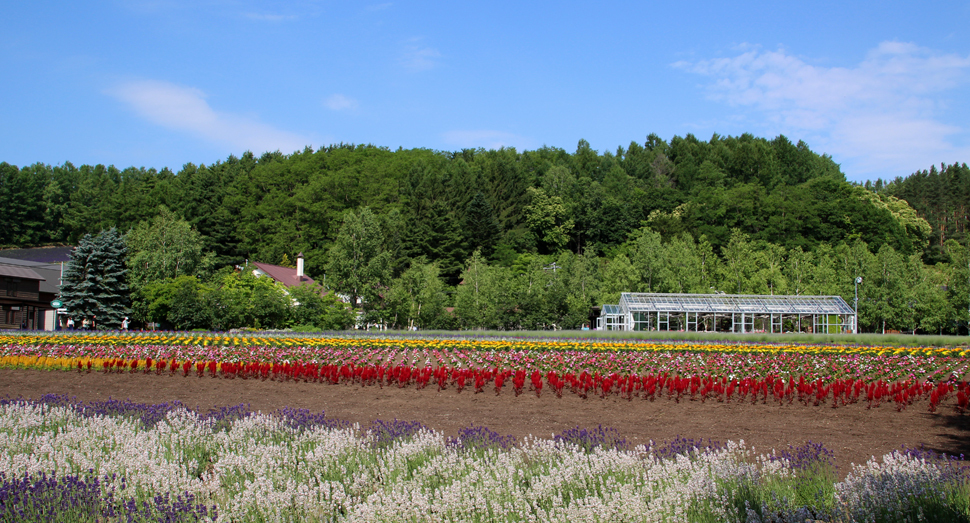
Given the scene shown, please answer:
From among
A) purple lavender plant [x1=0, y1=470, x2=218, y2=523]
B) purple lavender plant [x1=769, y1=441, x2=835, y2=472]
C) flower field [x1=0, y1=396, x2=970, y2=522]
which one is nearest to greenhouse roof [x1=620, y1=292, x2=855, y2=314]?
purple lavender plant [x1=769, y1=441, x2=835, y2=472]

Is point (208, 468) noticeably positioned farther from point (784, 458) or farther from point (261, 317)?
point (261, 317)

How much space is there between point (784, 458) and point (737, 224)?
76135 mm

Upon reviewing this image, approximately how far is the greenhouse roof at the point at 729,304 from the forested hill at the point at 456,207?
23822mm

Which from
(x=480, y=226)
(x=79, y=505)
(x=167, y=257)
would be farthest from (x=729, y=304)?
(x=79, y=505)

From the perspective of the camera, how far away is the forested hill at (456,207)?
243 ft

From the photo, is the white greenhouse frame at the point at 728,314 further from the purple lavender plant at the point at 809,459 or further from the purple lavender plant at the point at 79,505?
the purple lavender plant at the point at 79,505

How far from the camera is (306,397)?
14172mm

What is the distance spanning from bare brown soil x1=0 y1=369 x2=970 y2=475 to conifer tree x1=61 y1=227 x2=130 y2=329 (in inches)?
1120

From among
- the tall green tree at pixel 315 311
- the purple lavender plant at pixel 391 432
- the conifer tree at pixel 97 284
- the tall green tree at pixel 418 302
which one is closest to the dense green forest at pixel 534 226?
the tall green tree at pixel 418 302

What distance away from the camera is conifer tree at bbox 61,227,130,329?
137 feet

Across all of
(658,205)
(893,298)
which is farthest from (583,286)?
(658,205)

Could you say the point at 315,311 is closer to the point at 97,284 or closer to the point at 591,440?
the point at 97,284

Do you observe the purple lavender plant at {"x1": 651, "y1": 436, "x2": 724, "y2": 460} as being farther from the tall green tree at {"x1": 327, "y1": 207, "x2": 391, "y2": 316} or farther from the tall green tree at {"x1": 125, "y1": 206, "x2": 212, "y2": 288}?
the tall green tree at {"x1": 125, "y1": 206, "x2": 212, "y2": 288}

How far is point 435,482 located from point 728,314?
43842mm
